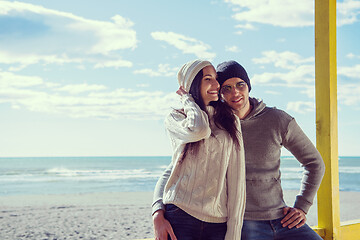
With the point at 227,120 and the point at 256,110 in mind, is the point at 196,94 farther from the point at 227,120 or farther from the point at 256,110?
the point at 256,110

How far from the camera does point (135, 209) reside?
33.3ft

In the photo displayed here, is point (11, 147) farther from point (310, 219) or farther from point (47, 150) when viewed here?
point (310, 219)

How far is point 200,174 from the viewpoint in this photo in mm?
1686

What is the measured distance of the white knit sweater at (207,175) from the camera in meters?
1.64

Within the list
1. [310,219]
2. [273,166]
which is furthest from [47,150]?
[273,166]

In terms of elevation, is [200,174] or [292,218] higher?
[200,174]

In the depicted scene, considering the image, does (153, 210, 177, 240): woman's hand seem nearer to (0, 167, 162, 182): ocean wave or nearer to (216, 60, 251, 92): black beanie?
(216, 60, 251, 92): black beanie

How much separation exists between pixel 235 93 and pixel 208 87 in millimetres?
201

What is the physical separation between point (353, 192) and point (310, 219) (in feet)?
18.4

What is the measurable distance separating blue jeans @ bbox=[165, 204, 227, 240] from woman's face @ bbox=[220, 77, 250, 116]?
1.82 feet

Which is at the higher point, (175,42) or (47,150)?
(175,42)

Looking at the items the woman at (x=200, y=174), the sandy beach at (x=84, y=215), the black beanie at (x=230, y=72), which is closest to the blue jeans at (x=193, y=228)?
the woman at (x=200, y=174)

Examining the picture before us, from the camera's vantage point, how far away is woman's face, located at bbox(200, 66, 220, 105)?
177cm

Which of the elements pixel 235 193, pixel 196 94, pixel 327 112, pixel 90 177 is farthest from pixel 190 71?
pixel 90 177
